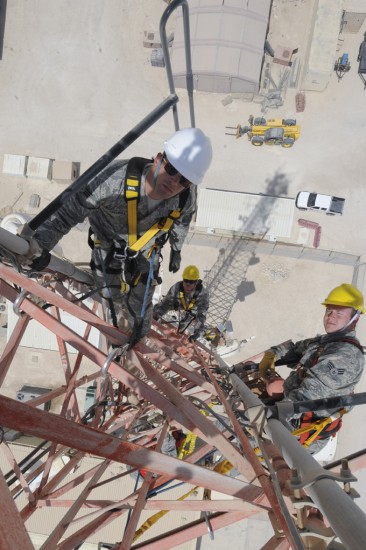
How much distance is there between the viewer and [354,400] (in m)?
5.07

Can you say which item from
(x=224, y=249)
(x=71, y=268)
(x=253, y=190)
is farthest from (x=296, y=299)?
(x=71, y=268)

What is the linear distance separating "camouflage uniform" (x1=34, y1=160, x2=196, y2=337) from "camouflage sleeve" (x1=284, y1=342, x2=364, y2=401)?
11.6 ft

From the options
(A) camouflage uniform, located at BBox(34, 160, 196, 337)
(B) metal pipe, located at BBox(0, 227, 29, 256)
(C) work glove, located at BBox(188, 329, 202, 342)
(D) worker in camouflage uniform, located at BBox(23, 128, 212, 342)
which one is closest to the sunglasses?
(D) worker in camouflage uniform, located at BBox(23, 128, 212, 342)

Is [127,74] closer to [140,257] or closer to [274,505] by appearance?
[140,257]

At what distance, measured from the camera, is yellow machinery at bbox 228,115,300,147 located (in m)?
19.8

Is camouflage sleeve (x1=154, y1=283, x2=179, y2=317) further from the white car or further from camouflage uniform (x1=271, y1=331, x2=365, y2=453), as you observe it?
the white car

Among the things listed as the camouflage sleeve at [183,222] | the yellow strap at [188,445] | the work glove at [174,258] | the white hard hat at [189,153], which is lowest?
the yellow strap at [188,445]

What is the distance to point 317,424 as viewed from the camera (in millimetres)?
7203

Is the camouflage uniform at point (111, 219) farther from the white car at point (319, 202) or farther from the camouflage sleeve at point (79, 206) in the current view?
the white car at point (319, 202)

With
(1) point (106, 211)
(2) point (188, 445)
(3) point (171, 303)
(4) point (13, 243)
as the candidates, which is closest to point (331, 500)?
(4) point (13, 243)

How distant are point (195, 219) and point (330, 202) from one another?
659cm

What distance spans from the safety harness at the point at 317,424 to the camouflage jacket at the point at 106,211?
418 centimetres

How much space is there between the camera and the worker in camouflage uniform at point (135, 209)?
704cm

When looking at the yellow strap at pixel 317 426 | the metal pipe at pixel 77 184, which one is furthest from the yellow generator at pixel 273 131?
the yellow strap at pixel 317 426
